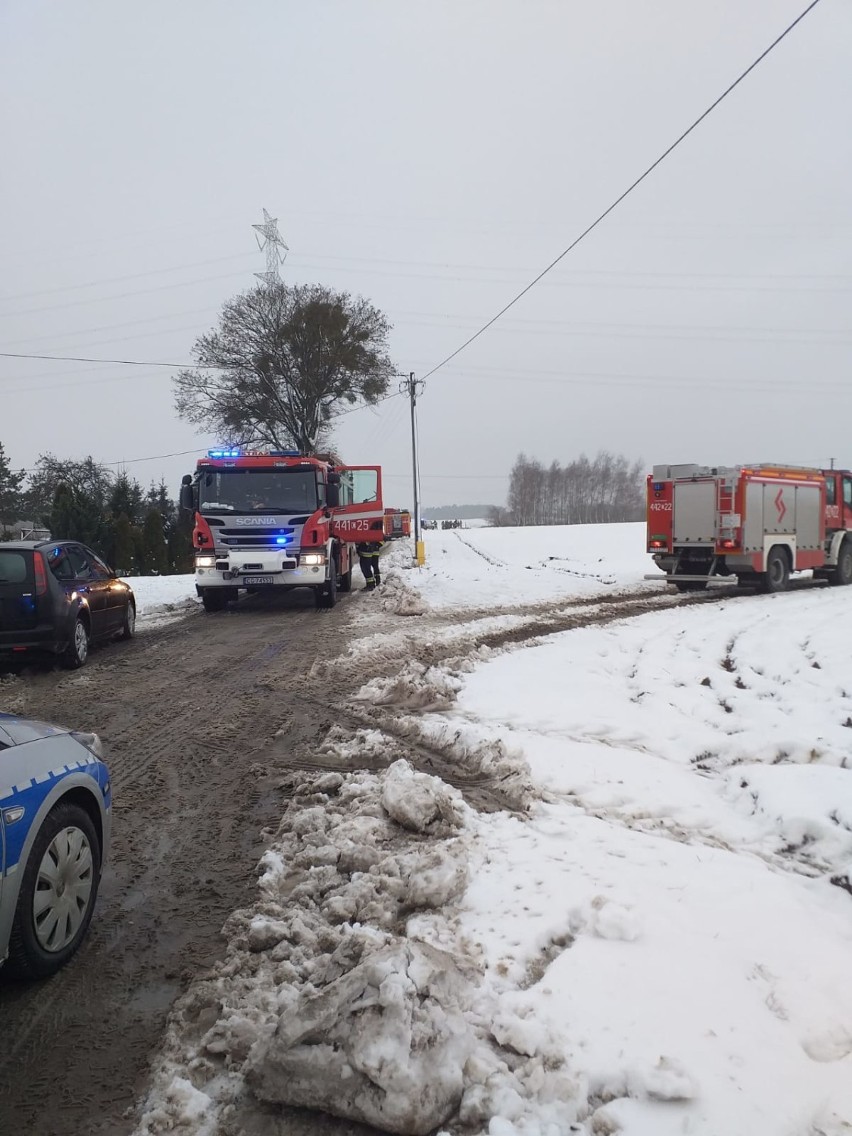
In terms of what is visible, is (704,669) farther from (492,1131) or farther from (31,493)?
(31,493)

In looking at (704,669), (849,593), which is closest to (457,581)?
(849,593)

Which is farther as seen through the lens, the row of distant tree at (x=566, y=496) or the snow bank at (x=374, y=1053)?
the row of distant tree at (x=566, y=496)

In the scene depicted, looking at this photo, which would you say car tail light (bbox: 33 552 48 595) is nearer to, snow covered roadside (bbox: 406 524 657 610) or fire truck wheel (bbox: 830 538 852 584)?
snow covered roadside (bbox: 406 524 657 610)

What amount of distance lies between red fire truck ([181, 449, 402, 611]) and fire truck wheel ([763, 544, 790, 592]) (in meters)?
9.76

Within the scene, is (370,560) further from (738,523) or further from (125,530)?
(125,530)

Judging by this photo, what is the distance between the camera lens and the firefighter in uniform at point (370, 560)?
730 inches

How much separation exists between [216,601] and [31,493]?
61.3 metres

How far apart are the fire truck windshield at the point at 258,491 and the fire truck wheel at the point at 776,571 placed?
1018 cm

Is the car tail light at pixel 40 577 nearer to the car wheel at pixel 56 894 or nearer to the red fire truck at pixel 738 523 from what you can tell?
the car wheel at pixel 56 894

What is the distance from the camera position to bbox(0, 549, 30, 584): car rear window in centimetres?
907

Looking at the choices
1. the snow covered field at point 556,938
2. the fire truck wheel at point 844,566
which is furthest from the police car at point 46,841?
the fire truck wheel at point 844,566

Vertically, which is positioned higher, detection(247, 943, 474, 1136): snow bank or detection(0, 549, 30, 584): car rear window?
detection(0, 549, 30, 584): car rear window

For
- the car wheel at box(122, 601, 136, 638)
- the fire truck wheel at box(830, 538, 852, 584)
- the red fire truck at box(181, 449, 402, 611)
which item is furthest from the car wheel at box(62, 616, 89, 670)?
the fire truck wheel at box(830, 538, 852, 584)

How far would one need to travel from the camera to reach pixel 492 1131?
88.6 inches
